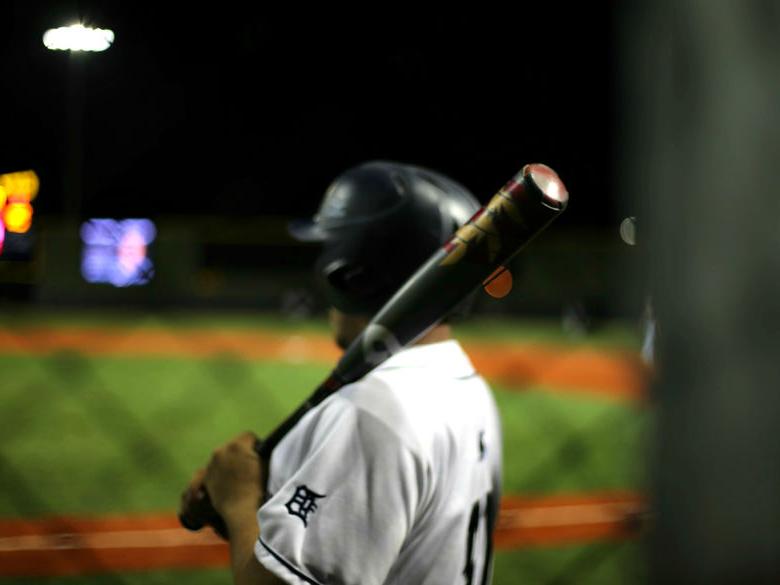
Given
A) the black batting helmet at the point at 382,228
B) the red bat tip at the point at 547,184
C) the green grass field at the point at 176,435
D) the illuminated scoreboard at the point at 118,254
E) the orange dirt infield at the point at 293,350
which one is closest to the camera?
the red bat tip at the point at 547,184

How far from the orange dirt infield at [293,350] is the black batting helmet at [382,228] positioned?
8433 millimetres

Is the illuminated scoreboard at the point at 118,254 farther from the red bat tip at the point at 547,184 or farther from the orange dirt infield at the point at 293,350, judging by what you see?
the red bat tip at the point at 547,184

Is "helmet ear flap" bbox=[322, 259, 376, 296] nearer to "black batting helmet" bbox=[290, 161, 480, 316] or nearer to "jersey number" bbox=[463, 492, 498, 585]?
"black batting helmet" bbox=[290, 161, 480, 316]

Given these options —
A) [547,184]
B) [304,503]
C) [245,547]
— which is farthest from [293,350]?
[547,184]

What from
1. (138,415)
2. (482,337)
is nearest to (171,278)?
(482,337)

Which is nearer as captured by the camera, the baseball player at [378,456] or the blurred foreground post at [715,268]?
the blurred foreground post at [715,268]

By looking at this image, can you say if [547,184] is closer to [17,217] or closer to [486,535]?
[486,535]

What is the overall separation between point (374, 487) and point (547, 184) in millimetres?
399

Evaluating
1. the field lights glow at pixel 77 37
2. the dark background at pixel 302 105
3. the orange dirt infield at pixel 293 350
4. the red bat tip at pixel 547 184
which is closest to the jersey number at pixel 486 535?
the red bat tip at pixel 547 184

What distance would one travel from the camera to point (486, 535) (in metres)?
1.42

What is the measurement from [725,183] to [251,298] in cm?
1815

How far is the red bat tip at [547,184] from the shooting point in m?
1.00

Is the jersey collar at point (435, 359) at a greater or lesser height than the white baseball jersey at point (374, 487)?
greater

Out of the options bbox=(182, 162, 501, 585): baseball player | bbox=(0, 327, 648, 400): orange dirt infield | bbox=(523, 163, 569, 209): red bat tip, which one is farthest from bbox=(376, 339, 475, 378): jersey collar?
bbox=(0, 327, 648, 400): orange dirt infield
